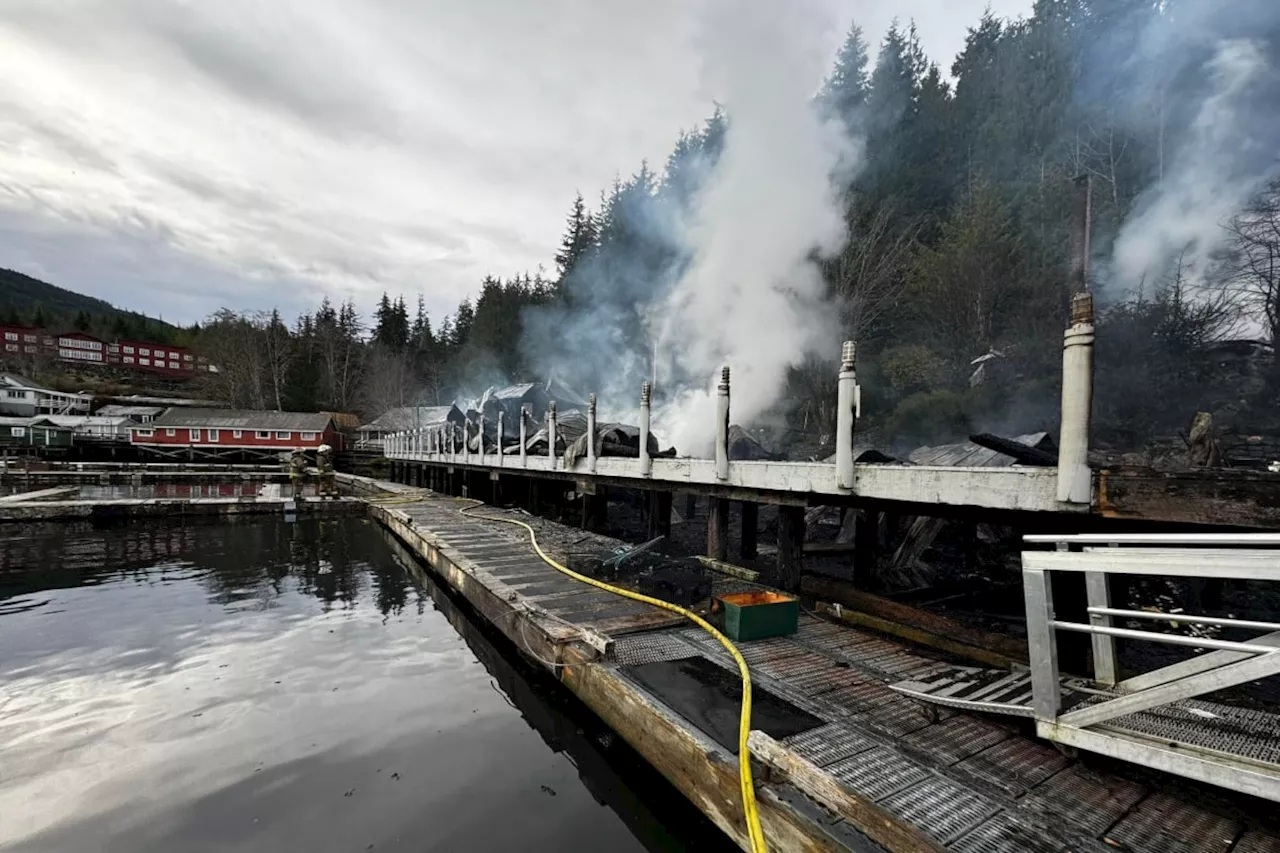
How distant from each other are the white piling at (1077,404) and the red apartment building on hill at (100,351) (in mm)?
84300

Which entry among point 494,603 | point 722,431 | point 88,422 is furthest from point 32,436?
point 722,431

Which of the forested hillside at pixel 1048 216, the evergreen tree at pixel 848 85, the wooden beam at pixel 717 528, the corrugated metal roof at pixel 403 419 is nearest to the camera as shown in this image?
the wooden beam at pixel 717 528

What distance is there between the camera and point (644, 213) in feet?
151

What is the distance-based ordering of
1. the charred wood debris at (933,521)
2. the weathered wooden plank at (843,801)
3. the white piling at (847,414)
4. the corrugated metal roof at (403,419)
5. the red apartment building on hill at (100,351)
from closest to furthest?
the weathered wooden plank at (843,801)
the white piling at (847,414)
the charred wood debris at (933,521)
the corrugated metal roof at (403,419)
the red apartment building on hill at (100,351)

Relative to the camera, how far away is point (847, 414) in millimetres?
4969

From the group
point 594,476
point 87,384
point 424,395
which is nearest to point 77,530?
point 594,476

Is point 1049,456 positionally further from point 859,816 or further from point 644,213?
point 644,213

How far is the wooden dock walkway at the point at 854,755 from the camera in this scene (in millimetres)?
2768

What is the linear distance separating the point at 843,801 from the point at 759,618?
108 inches

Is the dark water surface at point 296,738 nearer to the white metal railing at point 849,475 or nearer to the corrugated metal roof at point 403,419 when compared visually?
the white metal railing at point 849,475

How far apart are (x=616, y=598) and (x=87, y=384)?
8710 centimetres

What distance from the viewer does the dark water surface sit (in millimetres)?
4191

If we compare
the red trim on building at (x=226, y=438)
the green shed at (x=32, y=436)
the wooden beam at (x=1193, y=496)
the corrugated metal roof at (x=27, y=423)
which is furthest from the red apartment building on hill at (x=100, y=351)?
the wooden beam at (x=1193, y=496)

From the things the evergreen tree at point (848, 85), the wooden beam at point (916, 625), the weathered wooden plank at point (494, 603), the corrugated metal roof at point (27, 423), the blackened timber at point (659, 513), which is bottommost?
the weathered wooden plank at point (494, 603)
